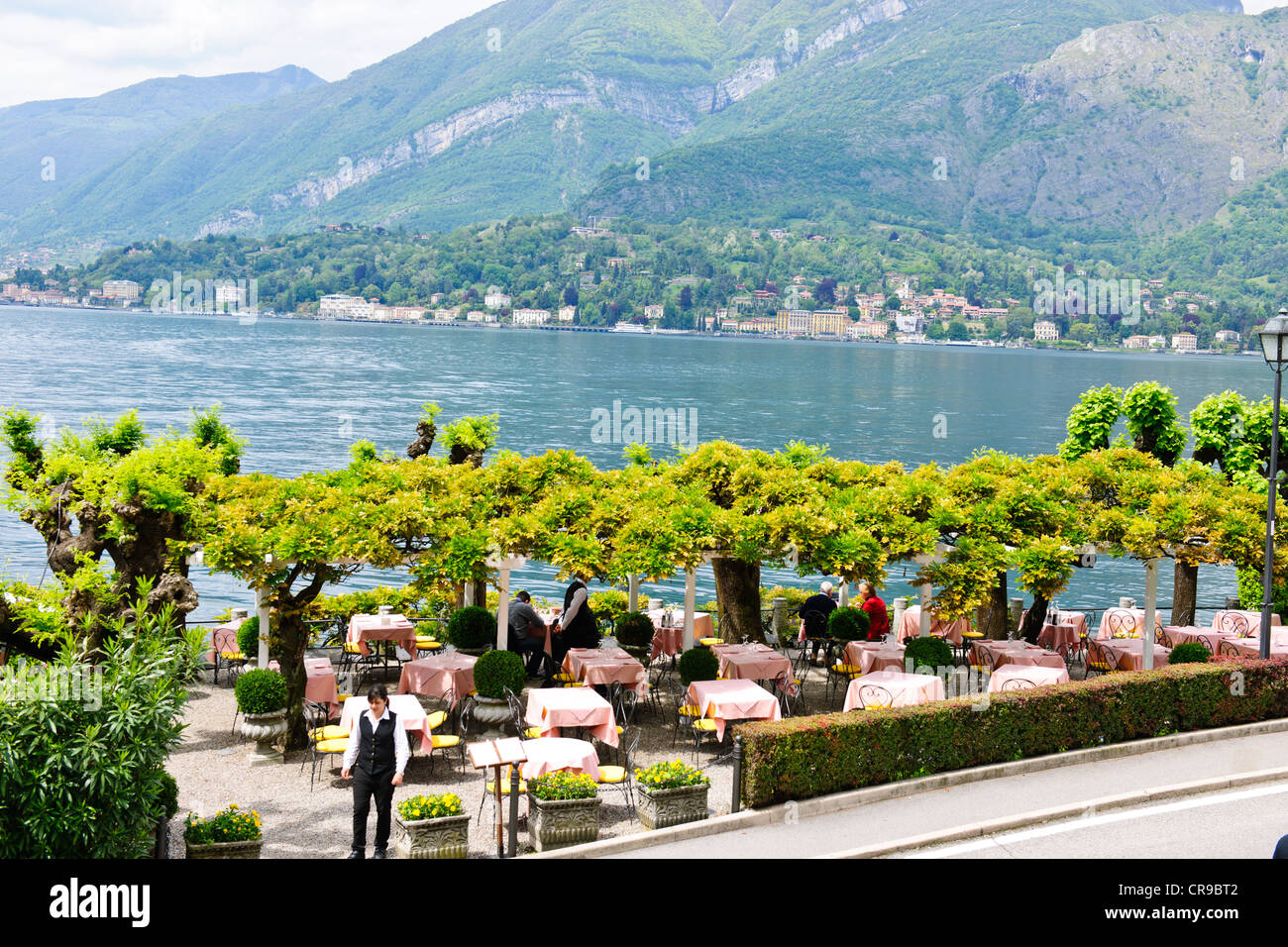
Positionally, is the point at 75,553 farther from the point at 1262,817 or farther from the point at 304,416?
the point at 304,416

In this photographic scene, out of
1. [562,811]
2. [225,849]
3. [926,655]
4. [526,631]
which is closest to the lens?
[225,849]

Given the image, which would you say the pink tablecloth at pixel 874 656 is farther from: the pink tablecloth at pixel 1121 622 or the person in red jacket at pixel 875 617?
the pink tablecloth at pixel 1121 622

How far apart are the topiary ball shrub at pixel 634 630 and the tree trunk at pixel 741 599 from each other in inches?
56.4

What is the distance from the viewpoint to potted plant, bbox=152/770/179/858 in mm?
9953

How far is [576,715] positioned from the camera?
13453 mm

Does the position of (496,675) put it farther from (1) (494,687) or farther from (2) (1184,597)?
(2) (1184,597)

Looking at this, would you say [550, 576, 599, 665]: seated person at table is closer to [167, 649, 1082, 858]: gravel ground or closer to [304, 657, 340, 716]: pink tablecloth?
[167, 649, 1082, 858]: gravel ground

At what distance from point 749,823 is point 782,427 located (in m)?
85.5

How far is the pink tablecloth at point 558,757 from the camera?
1168 cm

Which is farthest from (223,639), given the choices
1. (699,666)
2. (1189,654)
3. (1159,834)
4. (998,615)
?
(1189,654)

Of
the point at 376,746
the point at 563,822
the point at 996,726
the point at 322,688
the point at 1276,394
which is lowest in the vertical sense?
the point at 563,822

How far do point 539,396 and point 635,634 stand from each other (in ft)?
324

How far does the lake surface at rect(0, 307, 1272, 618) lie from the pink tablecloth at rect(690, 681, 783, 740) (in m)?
22.1

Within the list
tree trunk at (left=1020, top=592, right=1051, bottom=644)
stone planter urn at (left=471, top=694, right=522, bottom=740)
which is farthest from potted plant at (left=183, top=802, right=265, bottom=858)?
tree trunk at (left=1020, top=592, right=1051, bottom=644)
